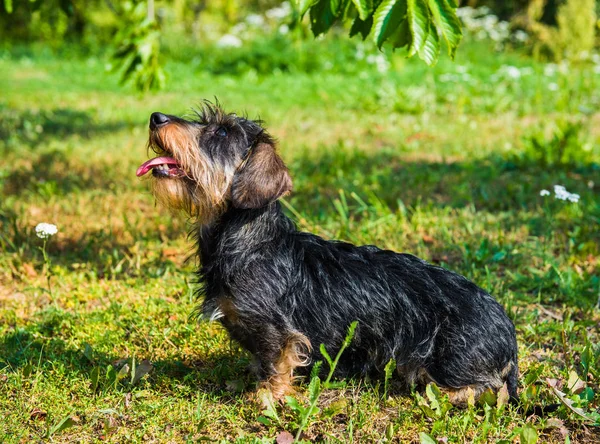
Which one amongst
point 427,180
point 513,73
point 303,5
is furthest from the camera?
point 513,73

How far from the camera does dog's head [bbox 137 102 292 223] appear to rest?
3264 mm

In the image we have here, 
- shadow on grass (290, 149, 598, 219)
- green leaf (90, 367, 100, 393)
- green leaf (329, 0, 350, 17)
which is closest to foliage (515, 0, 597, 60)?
shadow on grass (290, 149, 598, 219)

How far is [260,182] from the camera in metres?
3.24

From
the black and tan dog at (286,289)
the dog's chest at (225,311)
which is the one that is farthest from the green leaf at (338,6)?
the dog's chest at (225,311)

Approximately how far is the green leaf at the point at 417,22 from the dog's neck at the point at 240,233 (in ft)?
3.62

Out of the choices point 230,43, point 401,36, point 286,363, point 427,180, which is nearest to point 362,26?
point 401,36

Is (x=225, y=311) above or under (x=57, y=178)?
above

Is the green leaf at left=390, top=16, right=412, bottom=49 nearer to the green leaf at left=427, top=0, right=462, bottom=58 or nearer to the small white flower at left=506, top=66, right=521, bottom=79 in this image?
the green leaf at left=427, top=0, right=462, bottom=58

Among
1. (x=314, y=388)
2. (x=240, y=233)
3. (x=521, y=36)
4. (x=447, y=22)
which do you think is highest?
(x=447, y=22)

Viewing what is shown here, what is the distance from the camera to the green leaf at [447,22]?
3.11 meters

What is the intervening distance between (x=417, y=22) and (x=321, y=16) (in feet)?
1.99

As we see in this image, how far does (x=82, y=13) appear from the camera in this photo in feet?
68.3

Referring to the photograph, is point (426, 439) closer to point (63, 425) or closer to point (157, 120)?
point (63, 425)

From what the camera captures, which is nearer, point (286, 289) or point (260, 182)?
point (260, 182)
